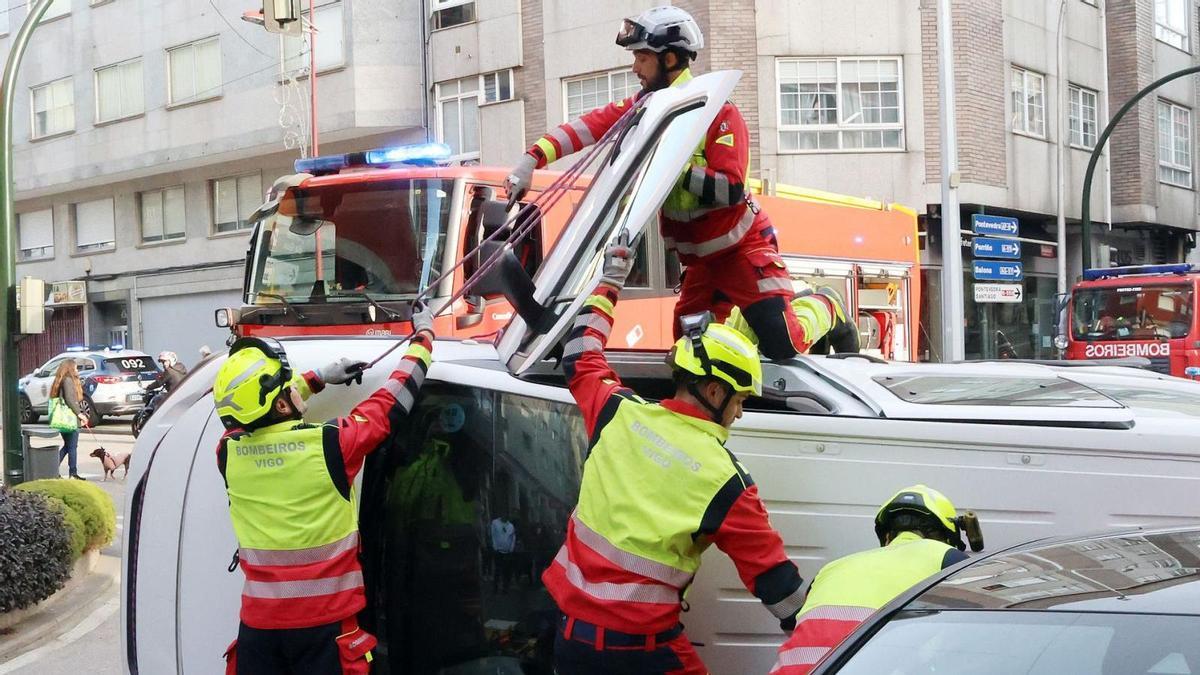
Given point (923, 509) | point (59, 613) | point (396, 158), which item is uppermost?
point (396, 158)

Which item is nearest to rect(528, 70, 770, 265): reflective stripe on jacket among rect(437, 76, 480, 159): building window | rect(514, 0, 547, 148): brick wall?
rect(514, 0, 547, 148): brick wall

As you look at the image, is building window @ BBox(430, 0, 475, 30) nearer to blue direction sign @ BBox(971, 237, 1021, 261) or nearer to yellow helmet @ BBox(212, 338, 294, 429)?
blue direction sign @ BBox(971, 237, 1021, 261)

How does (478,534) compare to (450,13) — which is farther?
(450,13)

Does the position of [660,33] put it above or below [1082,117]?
below

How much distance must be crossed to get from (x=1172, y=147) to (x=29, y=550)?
28.1 m

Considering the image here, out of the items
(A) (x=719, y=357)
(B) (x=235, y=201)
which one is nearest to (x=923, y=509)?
(A) (x=719, y=357)

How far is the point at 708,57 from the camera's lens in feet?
70.2

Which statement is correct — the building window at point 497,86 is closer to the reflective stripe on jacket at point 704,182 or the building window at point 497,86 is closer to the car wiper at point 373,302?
the car wiper at point 373,302

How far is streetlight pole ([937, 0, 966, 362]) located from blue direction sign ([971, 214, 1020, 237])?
4.18 m

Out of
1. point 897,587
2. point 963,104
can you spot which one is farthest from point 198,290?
point 897,587

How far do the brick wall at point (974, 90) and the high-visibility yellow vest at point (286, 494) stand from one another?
774 inches

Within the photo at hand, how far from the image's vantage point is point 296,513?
12.0 feet

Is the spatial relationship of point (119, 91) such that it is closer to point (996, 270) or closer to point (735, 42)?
point (735, 42)

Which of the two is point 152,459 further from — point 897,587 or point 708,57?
point 708,57
